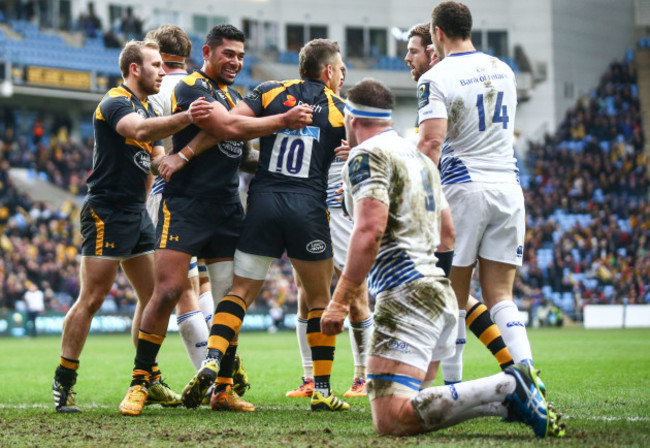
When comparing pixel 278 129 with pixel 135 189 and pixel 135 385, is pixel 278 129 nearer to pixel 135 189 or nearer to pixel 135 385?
pixel 135 189

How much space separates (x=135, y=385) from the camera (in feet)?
21.6

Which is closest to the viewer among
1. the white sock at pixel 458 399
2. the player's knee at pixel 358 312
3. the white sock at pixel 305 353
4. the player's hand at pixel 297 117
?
the white sock at pixel 458 399

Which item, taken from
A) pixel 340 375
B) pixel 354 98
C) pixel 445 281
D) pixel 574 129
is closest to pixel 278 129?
pixel 354 98

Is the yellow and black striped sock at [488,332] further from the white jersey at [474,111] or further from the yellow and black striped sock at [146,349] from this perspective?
the yellow and black striped sock at [146,349]

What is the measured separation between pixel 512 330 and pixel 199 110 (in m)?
2.66

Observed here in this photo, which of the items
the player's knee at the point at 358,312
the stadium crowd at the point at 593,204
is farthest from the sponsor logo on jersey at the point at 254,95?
the stadium crowd at the point at 593,204

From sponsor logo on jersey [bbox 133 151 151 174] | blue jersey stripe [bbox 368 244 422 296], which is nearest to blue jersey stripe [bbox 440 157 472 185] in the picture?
blue jersey stripe [bbox 368 244 422 296]

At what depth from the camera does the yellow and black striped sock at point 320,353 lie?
22.1 ft

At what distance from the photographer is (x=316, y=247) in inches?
260

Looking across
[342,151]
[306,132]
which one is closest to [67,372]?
[306,132]

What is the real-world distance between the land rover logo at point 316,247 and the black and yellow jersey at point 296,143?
38 cm

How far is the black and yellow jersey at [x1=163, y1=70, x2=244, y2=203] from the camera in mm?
6676

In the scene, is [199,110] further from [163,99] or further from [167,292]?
[163,99]

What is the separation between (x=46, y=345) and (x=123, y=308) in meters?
6.48
